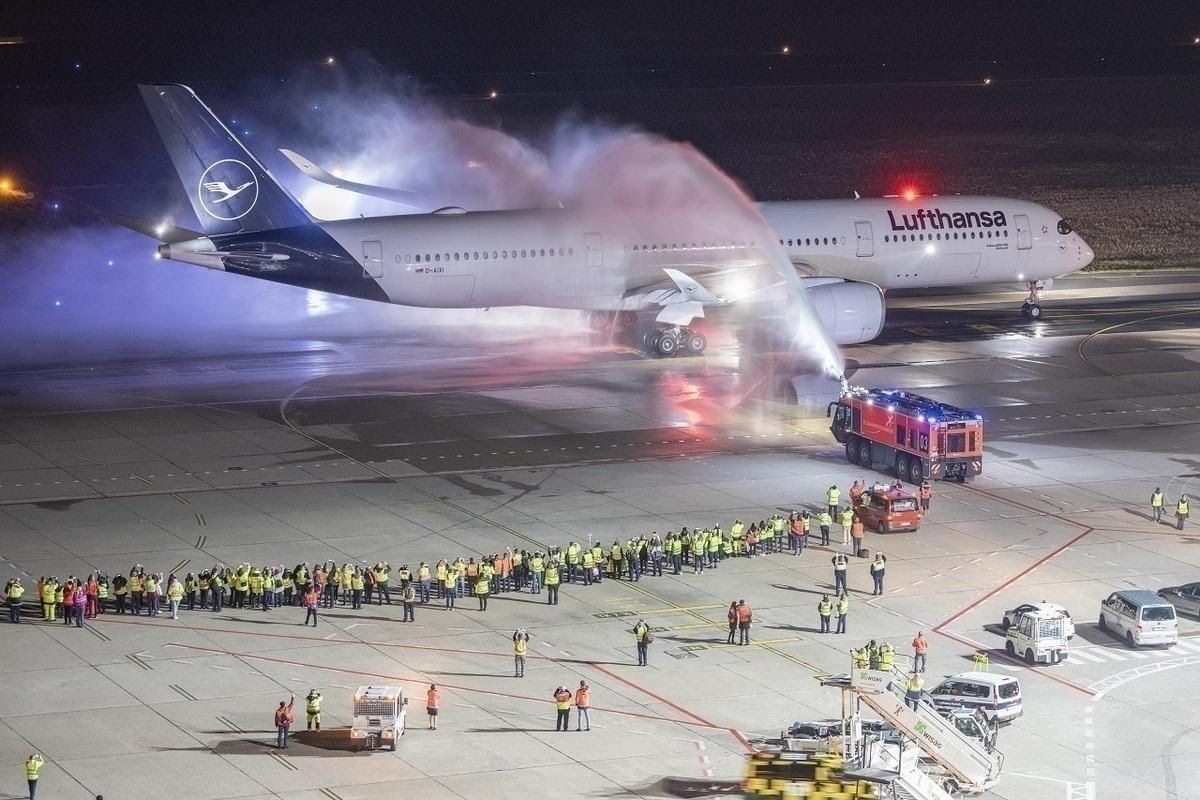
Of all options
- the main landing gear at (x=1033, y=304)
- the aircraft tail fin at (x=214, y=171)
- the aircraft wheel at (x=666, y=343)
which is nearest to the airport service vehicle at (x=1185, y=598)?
the aircraft wheel at (x=666, y=343)

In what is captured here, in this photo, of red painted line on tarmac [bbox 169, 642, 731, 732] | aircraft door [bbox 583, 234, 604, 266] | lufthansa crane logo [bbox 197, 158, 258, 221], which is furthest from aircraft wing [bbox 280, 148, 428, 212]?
red painted line on tarmac [bbox 169, 642, 731, 732]

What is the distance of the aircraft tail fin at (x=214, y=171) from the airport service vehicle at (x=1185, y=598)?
43799 mm

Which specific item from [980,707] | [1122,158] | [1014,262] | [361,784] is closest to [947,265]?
[1014,262]

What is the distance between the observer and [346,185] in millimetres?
96500

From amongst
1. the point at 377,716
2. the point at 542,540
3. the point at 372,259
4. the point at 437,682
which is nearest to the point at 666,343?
the point at 372,259

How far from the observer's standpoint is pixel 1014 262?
93688 millimetres

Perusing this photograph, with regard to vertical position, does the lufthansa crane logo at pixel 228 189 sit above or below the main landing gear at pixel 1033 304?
above

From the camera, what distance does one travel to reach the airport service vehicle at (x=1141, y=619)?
49.0 meters

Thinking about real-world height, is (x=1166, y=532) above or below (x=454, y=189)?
below

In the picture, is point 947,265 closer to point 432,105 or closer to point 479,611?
point 479,611

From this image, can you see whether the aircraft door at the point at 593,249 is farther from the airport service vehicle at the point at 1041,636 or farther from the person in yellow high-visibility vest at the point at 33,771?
the person in yellow high-visibility vest at the point at 33,771

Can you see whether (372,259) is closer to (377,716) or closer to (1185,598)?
(1185,598)

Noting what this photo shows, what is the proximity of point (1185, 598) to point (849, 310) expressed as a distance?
108 feet

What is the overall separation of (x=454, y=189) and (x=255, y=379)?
29.4m
